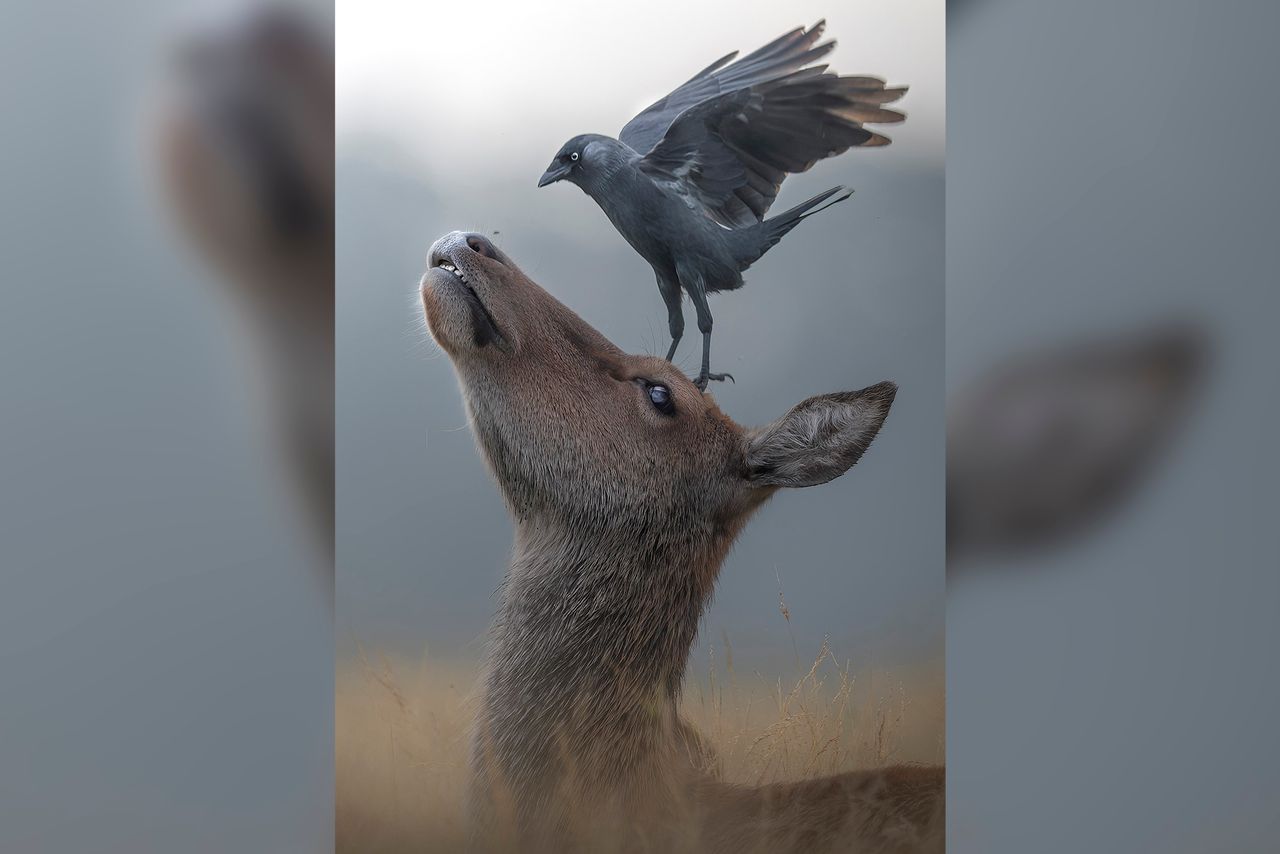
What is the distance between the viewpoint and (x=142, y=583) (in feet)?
7.77

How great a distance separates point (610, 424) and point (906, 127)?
33.0 inches

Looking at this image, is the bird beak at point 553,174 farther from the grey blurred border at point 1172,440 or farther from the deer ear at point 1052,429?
the deer ear at point 1052,429

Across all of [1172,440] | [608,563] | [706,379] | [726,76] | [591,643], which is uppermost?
[726,76]

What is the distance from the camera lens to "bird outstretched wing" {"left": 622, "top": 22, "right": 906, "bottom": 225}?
2324 mm

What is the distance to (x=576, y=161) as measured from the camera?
233 centimetres

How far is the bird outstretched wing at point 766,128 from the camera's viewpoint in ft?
7.63

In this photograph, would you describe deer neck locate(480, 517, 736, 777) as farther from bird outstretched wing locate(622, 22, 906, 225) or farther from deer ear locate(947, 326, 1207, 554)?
bird outstretched wing locate(622, 22, 906, 225)

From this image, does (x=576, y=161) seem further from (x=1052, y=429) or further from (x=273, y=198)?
(x=1052, y=429)

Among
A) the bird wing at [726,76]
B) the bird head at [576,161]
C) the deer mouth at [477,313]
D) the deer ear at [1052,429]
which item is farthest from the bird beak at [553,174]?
the deer ear at [1052,429]

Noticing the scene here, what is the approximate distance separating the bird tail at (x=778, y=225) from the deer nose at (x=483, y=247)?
49cm

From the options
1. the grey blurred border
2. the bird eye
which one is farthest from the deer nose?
the grey blurred border

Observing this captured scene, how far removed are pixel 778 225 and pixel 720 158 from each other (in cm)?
18

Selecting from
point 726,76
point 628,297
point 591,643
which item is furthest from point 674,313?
point 591,643

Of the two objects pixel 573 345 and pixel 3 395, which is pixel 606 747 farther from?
pixel 3 395
